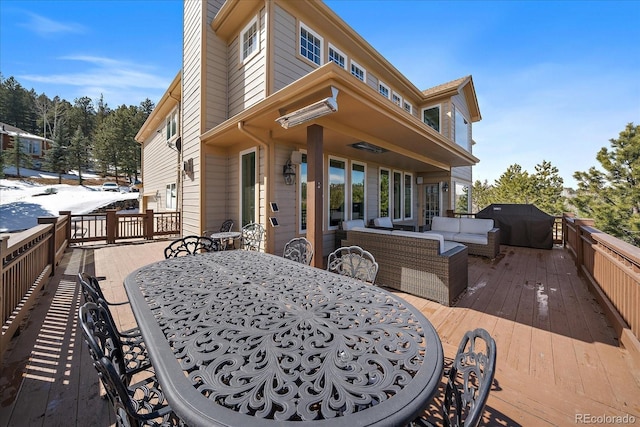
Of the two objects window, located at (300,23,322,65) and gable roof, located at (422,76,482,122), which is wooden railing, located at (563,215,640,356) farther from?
gable roof, located at (422,76,482,122)

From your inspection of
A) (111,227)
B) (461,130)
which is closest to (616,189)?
(461,130)

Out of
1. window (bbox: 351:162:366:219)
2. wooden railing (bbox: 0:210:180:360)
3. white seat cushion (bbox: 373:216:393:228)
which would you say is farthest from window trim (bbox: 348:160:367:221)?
wooden railing (bbox: 0:210:180:360)

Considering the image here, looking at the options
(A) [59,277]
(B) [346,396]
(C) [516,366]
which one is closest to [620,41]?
(C) [516,366]

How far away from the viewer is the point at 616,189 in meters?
12.4

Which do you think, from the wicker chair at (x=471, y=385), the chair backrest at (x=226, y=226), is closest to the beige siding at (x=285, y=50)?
the chair backrest at (x=226, y=226)

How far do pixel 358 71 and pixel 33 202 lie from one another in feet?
72.9

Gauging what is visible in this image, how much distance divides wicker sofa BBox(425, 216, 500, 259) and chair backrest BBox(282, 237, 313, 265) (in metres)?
3.37

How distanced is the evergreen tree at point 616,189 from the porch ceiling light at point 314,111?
52.1 feet

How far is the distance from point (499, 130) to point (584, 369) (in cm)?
1366

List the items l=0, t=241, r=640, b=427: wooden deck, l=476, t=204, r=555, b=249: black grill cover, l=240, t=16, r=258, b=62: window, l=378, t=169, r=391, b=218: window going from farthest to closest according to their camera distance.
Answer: l=378, t=169, r=391, b=218: window < l=476, t=204, r=555, b=249: black grill cover < l=240, t=16, r=258, b=62: window < l=0, t=241, r=640, b=427: wooden deck

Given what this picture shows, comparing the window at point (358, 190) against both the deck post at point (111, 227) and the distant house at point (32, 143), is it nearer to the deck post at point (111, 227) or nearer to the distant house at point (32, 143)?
the deck post at point (111, 227)

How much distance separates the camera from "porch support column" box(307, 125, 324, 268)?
3918mm

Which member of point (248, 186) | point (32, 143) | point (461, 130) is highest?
point (32, 143)

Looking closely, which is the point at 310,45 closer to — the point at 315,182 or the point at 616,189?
the point at 315,182
